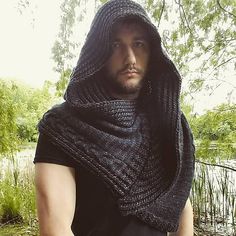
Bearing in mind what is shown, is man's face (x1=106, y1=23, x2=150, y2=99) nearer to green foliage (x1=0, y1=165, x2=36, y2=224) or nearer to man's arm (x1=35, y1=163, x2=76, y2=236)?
man's arm (x1=35, y1=163, x2=76, y2=236)

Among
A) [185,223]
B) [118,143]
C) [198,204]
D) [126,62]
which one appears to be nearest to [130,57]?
[126,62]

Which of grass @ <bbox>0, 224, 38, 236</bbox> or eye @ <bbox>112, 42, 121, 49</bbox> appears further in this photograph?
grass @ <bbox>0, 224, 38, 236</bbox>

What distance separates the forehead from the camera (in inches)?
40.3

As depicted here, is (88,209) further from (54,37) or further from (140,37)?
(54,37)

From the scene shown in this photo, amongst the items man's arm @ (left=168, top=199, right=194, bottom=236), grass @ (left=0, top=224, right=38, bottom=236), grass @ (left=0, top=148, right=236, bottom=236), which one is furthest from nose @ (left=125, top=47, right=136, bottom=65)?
grass @ (left=0, top=224, right=38, bottom=236)

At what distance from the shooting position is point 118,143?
3.09 feet

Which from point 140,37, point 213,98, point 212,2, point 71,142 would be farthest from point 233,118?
point 71,142

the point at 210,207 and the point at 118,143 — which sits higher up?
the point at 118,143

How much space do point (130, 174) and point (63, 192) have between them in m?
0.19

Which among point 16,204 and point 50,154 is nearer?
point 50,154

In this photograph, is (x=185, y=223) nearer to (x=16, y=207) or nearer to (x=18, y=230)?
(x=18, y=230)

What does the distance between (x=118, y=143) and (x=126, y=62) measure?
0.24 meters

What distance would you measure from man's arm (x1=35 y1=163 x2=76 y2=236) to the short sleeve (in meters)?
0.01

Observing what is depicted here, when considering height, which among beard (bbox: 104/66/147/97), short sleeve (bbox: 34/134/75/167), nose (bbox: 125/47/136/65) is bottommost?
short sleeve (bbox: 34/134/75/167)
